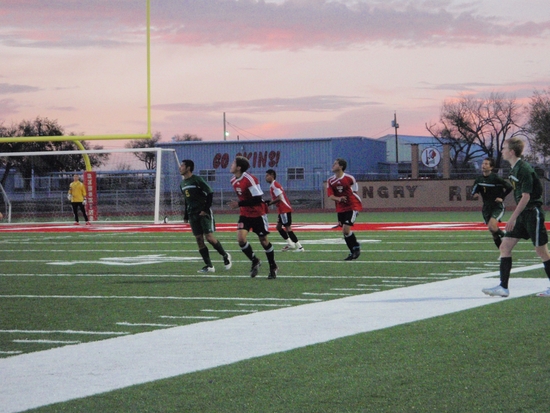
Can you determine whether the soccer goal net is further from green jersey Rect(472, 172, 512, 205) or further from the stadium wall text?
green jersey Rect(472, 172, 512, 205)

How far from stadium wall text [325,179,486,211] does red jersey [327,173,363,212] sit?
27.6 metres

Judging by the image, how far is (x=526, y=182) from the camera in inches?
376

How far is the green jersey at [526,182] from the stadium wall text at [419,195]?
3390cm

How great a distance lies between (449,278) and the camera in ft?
40.2

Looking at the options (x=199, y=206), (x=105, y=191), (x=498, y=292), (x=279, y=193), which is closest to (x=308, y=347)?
(x=498, y=292)

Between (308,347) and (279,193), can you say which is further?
(279,193)

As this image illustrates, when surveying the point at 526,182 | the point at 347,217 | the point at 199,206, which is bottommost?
the point at 347,217

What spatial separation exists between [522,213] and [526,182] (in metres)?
0.37

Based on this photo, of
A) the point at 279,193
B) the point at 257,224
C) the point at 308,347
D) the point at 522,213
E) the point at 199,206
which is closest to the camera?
the point at 308,347

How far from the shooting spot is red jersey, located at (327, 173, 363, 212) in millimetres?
16422

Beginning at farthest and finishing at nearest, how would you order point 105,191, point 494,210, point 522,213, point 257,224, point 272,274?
point 105,191 < point 494,210 < point 257,224 < point 272,274 < point 522,213

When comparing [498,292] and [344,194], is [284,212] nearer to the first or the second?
[344,194]

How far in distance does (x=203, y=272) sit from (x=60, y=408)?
27.8 ft

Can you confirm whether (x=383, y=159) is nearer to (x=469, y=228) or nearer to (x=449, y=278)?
(x=469, y=228)
